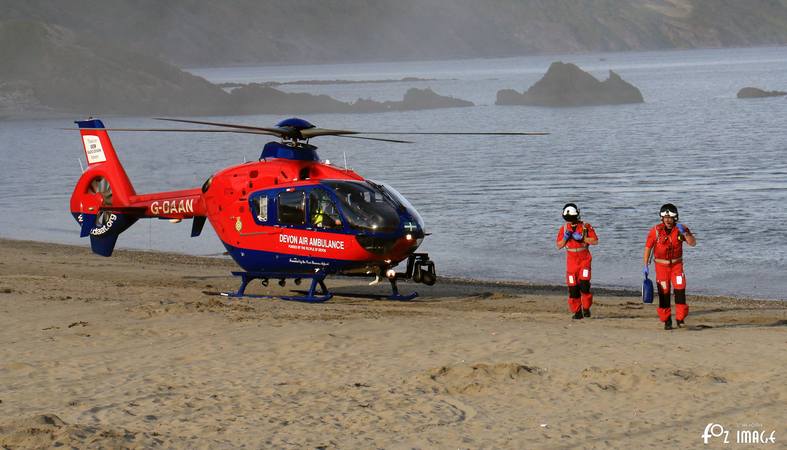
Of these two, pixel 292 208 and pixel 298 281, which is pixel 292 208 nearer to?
pixel 292 208

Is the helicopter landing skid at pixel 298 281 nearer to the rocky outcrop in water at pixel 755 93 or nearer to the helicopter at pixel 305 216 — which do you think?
the helicopter at pixel 305 216

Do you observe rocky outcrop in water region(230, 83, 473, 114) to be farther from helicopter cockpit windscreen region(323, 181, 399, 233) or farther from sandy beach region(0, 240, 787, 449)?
sandy beach region(0, 240, 787, 449)

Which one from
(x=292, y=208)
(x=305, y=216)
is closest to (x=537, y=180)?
(x=292, y=208)

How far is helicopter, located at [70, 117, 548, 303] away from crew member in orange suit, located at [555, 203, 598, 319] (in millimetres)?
1976

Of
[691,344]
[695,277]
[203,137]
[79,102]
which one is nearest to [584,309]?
[691,344]

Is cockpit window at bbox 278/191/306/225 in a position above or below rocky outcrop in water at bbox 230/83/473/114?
below

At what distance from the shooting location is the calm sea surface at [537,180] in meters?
26.2

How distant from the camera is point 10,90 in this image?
11594 centimetres

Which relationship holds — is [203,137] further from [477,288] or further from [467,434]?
[467,434]

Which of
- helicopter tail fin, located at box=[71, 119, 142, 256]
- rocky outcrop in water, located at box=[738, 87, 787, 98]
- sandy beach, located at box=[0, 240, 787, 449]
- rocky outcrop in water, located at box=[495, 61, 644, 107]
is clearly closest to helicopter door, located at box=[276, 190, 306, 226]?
sandy beach, located at box=[0, 240, 787, 449]

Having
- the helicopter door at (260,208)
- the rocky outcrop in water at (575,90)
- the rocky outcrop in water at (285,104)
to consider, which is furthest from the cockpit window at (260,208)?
the rocky outcrop in water at (285,104)

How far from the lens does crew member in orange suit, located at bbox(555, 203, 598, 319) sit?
14523 mm

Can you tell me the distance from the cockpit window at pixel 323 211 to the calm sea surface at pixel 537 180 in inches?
304

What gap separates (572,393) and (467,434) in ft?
4.96
